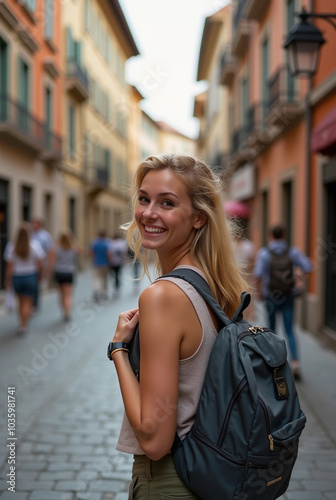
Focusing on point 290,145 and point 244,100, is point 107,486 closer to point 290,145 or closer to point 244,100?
point 290,145

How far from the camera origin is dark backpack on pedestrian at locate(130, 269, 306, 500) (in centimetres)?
144

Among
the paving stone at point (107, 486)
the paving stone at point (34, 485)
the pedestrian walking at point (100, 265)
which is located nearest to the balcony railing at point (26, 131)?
the pedestrian walking at point (100, 265)

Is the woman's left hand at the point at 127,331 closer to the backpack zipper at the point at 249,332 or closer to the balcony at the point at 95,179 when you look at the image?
the backpack zipper at the point at 249,332

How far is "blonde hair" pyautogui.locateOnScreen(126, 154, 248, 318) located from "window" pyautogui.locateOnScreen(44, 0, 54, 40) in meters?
18.0

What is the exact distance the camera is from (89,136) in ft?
88.2

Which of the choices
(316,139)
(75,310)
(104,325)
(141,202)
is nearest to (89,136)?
(75,310)

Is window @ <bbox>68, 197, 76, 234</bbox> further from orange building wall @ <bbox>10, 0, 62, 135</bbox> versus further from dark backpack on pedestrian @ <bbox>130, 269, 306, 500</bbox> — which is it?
dark backpack on pedestrian @ <bbox>130, 269, 306, 500</bbox>

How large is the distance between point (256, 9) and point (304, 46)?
963cm

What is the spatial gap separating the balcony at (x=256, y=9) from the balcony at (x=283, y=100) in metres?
2.73

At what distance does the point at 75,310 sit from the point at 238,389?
10.9 m

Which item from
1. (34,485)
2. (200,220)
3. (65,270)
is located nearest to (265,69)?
(65,270)

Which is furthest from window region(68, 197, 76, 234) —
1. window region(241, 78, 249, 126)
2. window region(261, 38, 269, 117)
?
window region(261, 38, 269, 117)

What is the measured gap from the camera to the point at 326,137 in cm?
696

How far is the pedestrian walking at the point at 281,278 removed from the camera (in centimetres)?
656
